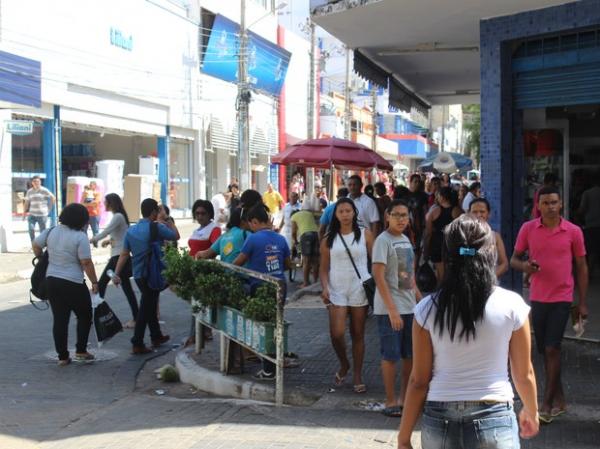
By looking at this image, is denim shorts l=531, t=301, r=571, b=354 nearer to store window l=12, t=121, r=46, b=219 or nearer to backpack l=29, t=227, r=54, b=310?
backpack l=29, t=227, r=54, b=310

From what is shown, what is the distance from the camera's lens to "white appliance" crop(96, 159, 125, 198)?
23.2m

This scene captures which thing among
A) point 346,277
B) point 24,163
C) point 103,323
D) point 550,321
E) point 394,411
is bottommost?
point 394,411

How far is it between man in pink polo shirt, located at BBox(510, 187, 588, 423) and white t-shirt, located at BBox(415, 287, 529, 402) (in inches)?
105

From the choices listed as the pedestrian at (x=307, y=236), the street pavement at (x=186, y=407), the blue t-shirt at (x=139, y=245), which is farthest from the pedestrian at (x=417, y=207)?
the blue t-shirt at (x=139, y=245)

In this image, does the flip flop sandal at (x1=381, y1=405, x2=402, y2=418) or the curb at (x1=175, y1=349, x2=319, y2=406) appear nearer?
the flip flop sandal at (x1=381, y1=405, x2=402, y2=418)

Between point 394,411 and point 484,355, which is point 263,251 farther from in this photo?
point 484,355

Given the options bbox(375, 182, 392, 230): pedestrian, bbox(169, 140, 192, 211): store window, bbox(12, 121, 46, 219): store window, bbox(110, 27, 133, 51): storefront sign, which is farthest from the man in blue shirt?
bbox(169, 140, 192, 211): store window

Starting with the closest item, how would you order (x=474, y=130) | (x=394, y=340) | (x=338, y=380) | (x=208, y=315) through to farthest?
(x=394, y=340), (x=338, y=380), (x=208, y=315), (x=474, y=130)

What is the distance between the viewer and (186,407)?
643cm

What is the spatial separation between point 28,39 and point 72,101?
2.62m

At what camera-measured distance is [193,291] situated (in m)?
7.10

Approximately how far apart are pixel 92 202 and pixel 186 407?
48.5ft

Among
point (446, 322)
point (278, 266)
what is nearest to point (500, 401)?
point (446, 322)

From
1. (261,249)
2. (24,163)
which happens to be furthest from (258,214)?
(24,163)
